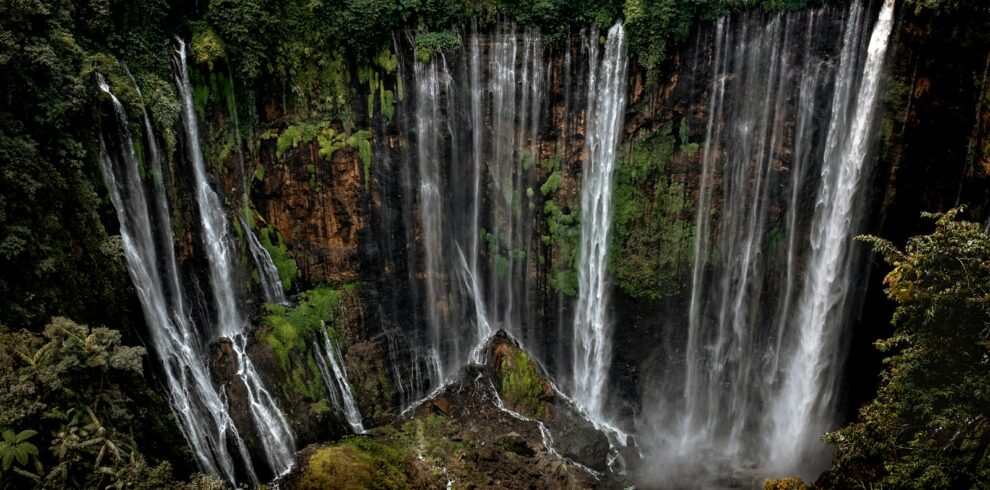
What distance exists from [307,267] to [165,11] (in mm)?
6926

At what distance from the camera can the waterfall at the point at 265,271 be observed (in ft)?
51.3

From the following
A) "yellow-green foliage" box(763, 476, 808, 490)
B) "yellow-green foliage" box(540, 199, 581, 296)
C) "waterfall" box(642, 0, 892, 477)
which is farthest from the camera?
"yellow-green foliage" box(540, 199, 581, 296)

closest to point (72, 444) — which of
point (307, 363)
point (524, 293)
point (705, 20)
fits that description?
point (307, 363)

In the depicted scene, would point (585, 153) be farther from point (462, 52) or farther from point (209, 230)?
point (209, 230)

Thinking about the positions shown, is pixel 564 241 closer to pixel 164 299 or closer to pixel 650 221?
pixel 650 221

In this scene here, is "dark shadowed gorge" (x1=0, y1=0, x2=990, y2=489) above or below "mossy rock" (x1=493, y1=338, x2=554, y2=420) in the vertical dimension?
above

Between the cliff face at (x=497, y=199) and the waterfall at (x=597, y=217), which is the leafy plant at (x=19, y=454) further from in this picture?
the waterfall at (x=597, y=217)

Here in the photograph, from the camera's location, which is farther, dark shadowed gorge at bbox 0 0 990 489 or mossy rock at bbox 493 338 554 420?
mossy rock at bbox 493 338 554 420

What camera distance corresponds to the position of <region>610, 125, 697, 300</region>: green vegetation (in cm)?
1697

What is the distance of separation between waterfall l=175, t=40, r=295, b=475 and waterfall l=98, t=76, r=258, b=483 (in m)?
0.69

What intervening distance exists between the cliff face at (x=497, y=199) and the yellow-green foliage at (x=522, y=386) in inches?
78.7

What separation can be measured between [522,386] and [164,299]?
347 inches

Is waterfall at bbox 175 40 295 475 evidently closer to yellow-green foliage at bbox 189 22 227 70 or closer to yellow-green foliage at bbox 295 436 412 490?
yellow-green foliage at bbox 189 22 227 70

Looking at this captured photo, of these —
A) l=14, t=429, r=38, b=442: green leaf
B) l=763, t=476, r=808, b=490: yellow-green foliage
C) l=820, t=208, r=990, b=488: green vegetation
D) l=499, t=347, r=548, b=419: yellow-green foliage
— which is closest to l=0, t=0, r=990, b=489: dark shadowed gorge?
l=499, t=347, r=548, b=419: yellow-green foliage
